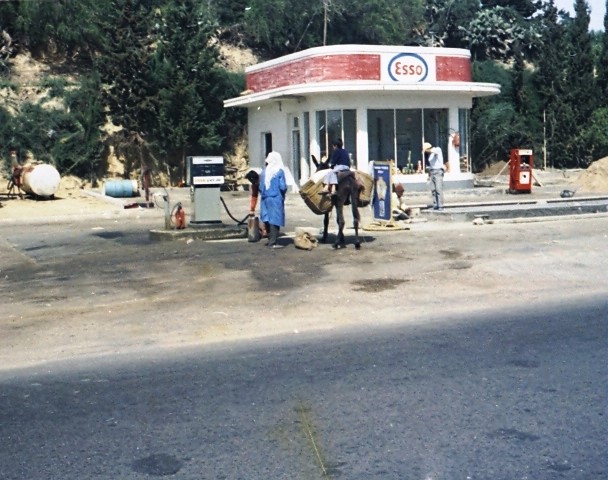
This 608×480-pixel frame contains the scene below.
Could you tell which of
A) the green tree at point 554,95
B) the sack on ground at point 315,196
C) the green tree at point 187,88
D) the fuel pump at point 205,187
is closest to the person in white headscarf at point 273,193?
the sack on ground at point 315,196

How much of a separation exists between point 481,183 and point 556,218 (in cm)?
1548

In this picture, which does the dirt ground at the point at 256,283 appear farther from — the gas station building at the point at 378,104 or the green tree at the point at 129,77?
the green tree at the point at 129,77

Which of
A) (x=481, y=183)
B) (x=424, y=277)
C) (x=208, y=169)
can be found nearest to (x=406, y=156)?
(x=481, y=183)

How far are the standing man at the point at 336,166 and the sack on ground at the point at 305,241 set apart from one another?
87 cm

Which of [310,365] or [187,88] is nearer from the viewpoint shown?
[310,365]

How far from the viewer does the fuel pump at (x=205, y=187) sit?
18.9 meters

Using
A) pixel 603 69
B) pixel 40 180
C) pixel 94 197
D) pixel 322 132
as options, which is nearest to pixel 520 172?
pixel 322 132

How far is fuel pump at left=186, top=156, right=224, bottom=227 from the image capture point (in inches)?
746

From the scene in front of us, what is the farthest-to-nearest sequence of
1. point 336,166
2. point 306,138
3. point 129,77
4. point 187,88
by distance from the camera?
point 129,77 → point 187,88 → point 306,138 → point 336,166

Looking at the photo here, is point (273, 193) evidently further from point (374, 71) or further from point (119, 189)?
point (119, 189)

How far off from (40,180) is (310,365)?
24379 millimetres

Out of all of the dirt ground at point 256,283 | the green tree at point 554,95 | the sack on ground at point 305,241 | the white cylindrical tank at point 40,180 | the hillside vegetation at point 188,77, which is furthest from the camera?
the green tree at point 554,95

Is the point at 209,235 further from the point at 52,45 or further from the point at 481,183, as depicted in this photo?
the point at 52,45

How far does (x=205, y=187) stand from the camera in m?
19.0
